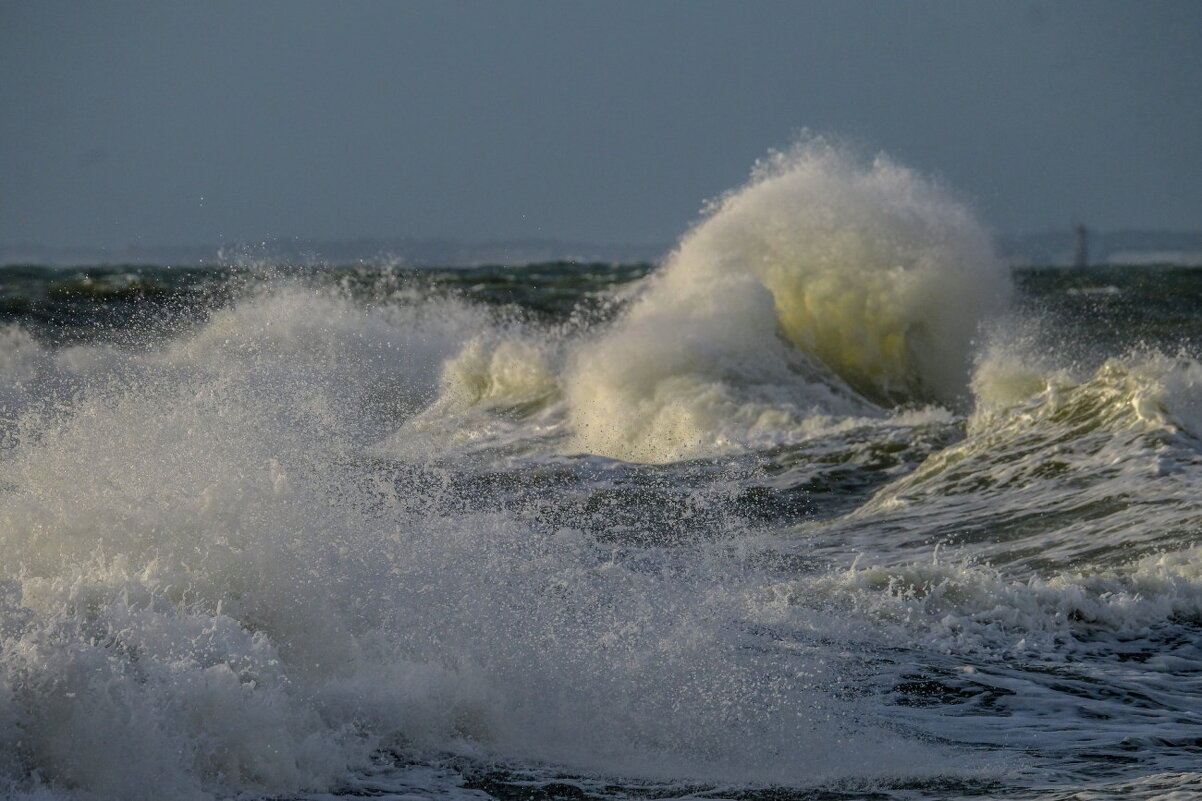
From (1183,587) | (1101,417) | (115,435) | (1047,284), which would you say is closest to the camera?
(1183,587)

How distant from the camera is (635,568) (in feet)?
27.8

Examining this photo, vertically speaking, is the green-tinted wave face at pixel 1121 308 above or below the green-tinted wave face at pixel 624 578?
above

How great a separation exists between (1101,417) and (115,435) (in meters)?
7.20

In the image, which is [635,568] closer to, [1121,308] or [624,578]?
[624,578]

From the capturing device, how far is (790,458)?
40.8 feet

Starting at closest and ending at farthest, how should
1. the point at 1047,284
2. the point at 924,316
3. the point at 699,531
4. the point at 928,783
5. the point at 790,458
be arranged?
the point at 928,783 < the point at 699,531 < the point at 790,458 < the point at 924,316 < the point at 1047,284

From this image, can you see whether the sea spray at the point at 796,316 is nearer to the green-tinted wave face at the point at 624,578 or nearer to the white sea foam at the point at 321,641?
the green-tinted wave face at the point at 624,578

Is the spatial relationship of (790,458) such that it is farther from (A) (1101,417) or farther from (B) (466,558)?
(B) (466,558)

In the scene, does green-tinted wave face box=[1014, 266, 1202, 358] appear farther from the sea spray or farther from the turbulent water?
the turbulent water

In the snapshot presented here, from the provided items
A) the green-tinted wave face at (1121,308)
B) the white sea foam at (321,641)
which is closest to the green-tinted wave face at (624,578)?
the white sea foam at (321,641)

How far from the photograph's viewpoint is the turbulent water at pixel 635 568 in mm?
4824

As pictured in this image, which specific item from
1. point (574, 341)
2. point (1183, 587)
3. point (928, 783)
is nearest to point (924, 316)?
point (574, 341)

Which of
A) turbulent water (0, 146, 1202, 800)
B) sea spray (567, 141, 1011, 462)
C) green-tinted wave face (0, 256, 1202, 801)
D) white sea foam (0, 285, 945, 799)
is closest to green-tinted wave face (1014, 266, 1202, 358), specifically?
sea spray (567, 141, 1011, 462)

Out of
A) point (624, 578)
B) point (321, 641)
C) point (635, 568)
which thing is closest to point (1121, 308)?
point (635, 568)
